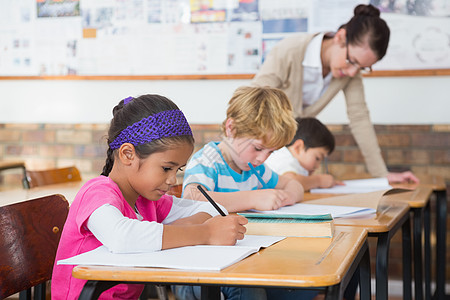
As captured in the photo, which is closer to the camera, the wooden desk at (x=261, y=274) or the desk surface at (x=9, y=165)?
the wooden desk at (x=261, y=274)

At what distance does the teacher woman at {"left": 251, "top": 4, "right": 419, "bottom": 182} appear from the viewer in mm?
2438

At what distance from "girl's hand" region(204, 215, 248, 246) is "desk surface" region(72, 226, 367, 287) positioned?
0.07 meters

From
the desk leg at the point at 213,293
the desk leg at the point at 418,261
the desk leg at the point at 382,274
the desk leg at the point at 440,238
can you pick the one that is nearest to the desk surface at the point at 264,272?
the desk leg at the point at 213,293

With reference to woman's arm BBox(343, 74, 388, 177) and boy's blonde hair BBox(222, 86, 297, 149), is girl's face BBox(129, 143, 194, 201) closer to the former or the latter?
boy's blonde hair BBox(222, 86, 297, 149)

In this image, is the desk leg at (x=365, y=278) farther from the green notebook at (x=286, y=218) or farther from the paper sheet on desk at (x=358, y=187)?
the paper sheet on desk at (x=358, y=187)

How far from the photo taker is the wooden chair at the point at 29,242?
127cm

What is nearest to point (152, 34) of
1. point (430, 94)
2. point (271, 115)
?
point (430, 94)

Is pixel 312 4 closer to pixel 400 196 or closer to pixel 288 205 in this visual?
pixel 400 196

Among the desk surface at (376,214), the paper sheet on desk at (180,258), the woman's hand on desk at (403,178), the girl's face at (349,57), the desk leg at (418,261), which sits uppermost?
the girl's face at (349,57)

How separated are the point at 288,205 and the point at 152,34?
2.09 meters

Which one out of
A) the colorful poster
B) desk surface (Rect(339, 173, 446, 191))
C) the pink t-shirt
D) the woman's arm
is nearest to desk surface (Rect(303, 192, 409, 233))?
desk surface (Rect(339, 173, 446, 191))

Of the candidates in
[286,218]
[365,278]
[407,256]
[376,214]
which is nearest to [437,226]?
[407,256]

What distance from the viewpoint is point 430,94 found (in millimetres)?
3227

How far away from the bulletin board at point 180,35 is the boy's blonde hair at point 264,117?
60.1 inches
